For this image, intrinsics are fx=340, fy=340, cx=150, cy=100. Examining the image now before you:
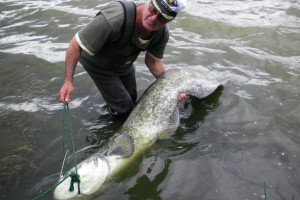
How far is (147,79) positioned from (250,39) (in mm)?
2685

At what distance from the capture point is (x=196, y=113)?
5211 mm

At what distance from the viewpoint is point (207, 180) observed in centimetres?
394

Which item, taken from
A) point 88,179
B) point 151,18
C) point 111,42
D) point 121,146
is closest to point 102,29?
point 111,42

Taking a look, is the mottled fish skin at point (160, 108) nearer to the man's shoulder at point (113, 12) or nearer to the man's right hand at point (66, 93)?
the man's right hand at point (66, 93)

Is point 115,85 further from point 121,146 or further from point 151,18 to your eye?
point 151,18

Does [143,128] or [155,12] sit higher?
[155,12]

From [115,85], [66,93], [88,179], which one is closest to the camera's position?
[88,179]

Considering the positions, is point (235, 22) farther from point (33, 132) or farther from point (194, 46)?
point (33, 132)

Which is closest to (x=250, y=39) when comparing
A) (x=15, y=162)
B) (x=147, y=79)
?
(x=147, y=79)

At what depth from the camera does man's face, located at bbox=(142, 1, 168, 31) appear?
3810mm

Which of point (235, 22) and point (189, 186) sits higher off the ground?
point (235, 22)

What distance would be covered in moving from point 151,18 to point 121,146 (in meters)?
1.53

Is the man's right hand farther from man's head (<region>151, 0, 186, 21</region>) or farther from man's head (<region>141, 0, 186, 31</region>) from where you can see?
man's head (<region>151, 0, 186, 21</region>)

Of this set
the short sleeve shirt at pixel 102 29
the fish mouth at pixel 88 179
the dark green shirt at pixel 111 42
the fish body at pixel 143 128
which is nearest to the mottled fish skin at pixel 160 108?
the fish body at pixel 143 128
